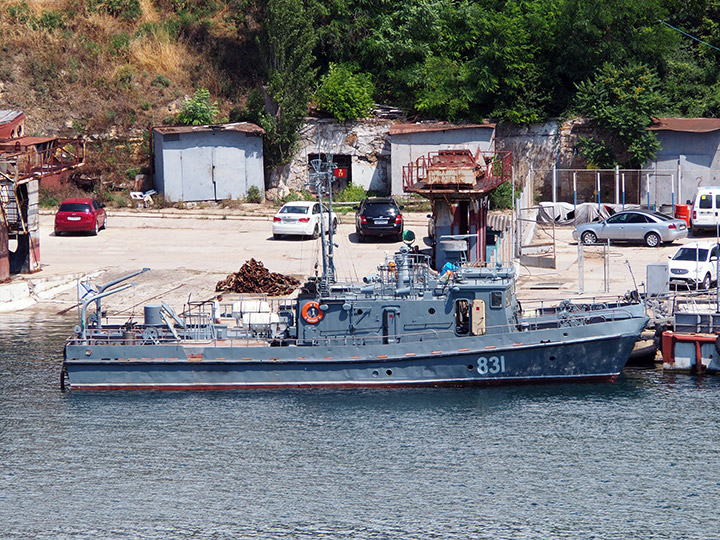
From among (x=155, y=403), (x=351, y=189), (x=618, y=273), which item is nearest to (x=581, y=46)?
(x=351, y=189)

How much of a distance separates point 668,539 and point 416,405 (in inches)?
333

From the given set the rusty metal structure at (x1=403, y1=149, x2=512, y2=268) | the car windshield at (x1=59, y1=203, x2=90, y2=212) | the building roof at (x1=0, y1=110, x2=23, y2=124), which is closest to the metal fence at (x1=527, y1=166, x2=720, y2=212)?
the rusty metal structure at (x1=403, y1=149, x2=512, y2=268)

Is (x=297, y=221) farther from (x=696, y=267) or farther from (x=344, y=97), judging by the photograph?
(x=696, y=267)

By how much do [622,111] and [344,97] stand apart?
12618 millimetres

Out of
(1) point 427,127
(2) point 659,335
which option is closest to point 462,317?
(2) point 659,335

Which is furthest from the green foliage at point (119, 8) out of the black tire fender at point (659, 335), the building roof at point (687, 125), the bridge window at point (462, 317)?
the black tire fender at point (659, 335)

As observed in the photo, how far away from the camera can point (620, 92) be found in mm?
48188

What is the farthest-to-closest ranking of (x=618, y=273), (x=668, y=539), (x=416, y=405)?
(x=618, y=273) < (x=416, y=405) < (x=668, y=539)

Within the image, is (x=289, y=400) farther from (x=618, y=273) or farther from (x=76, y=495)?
(x=618, y=273)

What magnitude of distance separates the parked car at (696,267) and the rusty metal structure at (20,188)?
21.3 metres

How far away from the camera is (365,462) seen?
23406mm

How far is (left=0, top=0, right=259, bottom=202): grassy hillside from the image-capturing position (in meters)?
52.7

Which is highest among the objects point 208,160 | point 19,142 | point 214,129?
point 214,129

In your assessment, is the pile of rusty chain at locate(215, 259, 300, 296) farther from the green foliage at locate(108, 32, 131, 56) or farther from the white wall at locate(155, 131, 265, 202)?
the green foliage at locate(108, 32, 131, 56)
